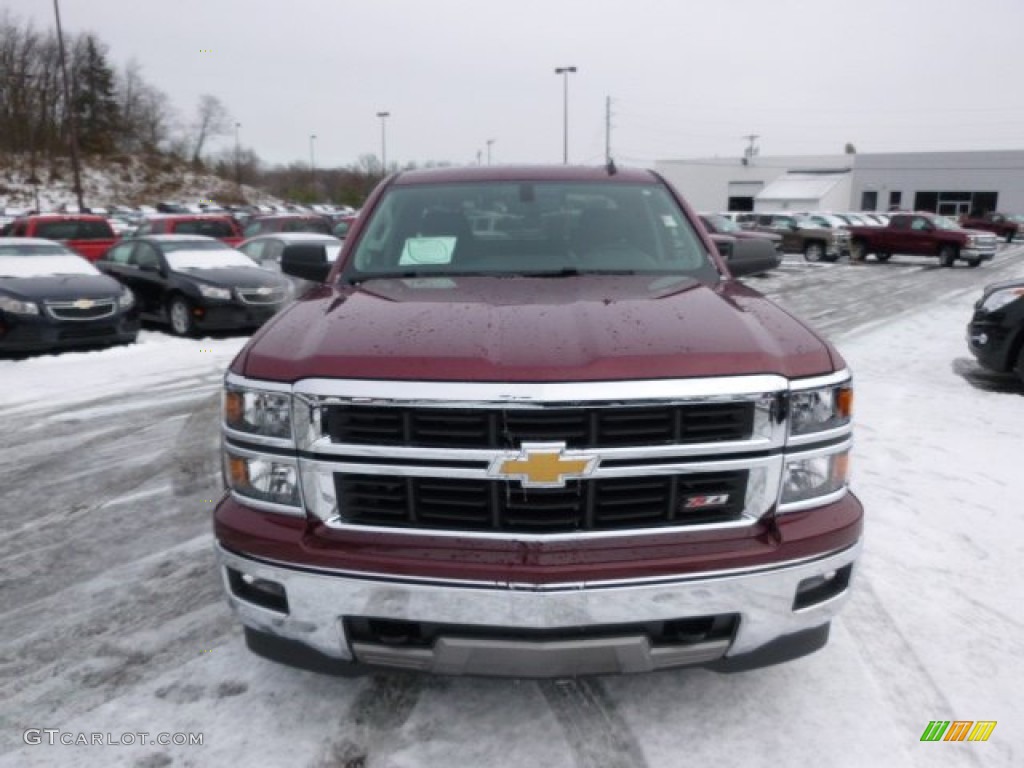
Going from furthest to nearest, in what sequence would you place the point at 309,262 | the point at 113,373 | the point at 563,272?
the point at 113,373 → the point at 309,262 → the point at 563,272

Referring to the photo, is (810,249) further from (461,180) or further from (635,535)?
(635,535)

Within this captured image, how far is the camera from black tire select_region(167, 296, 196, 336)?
458 inches

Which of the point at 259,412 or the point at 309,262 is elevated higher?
the point at 309,262

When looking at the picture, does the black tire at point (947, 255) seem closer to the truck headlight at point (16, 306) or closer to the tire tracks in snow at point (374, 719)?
the truck headlight at point (16, 306)

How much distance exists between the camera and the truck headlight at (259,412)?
8.06ft

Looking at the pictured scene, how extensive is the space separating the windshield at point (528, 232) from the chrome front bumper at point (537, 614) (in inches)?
63.1

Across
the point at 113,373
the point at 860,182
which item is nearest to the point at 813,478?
the point at 113,373

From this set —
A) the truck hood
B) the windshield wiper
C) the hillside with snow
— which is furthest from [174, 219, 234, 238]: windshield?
the hillside with snow

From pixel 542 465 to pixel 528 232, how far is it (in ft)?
6.08

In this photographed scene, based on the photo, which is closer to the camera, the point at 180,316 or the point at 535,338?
the point at 535,338

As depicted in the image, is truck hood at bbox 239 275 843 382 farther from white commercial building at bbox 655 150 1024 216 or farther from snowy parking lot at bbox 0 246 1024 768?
white commercial building at bbox 655 150 1024 216

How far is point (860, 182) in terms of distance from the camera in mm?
67625

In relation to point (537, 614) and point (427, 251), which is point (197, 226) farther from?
point (537, 614)

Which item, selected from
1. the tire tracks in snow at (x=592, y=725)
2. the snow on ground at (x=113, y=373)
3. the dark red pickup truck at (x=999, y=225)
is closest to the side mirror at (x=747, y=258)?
the tire tracks in snow at (x=592, y=725)
